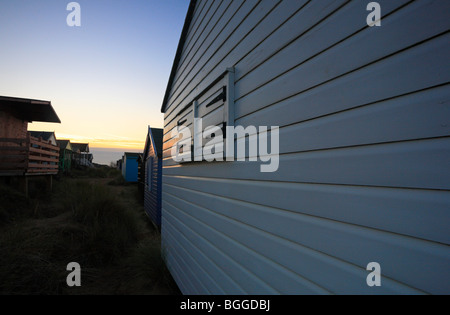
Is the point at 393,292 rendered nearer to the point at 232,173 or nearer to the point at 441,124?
the point at 441,124

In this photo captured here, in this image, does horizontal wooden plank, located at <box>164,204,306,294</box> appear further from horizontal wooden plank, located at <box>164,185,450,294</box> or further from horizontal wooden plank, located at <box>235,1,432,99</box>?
horizontal wooden plank, located at <box>235,1,432,99</box>

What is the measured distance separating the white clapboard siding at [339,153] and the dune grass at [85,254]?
3.25 metres

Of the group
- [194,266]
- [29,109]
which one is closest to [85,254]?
[194,266]

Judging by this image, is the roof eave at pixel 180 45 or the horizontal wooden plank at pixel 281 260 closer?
the horizontal wooden plank at pixel 281 260

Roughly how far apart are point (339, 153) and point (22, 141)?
1361cm

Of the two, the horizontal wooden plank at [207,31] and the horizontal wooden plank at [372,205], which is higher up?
the horizontal wooden plank at [207,31]

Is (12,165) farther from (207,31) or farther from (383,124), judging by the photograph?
(383,124)

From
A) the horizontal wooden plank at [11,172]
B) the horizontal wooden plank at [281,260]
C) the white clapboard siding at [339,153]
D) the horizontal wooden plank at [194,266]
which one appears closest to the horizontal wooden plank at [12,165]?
the horizontal wooden plank at [11,172]

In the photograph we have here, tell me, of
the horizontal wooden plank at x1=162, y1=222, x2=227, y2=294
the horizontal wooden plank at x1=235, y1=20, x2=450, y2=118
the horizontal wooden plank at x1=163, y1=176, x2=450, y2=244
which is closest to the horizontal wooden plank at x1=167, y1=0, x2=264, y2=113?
the horizontal wooden plank at x1=235, y1=20, x2=450, y2=118

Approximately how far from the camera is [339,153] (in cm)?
127

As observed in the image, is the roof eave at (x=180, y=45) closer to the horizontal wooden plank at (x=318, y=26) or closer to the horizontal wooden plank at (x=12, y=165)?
the horizontal wooden plank at (x=318, y=26)

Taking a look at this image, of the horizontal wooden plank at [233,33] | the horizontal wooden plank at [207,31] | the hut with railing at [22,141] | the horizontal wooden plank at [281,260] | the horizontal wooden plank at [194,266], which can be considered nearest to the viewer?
the horizontal wooden plank at [281,260]

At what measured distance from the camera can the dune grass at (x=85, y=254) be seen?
406cm
